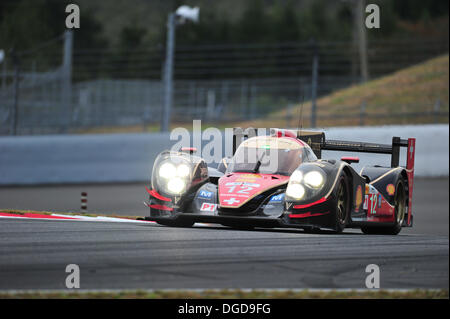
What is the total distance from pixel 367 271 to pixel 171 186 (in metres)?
2.65

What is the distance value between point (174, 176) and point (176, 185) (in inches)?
4.7

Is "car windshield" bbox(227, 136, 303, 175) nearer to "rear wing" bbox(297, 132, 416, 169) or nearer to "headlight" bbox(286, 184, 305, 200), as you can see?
"rear wing" bbox(297, 132, 416, 169)

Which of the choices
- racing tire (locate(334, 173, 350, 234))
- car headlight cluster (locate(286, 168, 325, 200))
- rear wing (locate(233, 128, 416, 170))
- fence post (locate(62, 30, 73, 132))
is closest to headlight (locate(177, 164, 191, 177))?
rear wing (locate(233, 128, 416, 170))

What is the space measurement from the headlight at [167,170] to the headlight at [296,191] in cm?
124

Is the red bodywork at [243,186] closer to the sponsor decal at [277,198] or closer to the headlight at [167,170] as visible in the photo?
the sponsor decal at [277,198]

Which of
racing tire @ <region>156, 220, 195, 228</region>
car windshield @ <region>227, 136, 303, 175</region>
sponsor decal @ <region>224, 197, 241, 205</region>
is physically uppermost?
car windshield @ <region>227, 136, 303, 175</region>

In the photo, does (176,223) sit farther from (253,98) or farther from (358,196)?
(253,98)

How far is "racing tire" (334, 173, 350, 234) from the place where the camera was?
23.0 feet

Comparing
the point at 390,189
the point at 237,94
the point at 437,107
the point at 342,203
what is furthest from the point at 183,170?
the point at 237,94

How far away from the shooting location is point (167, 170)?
7.61 metres

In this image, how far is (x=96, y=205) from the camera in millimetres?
12703

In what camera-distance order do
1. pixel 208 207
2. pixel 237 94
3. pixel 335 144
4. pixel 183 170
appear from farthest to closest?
pixel 237 94, pixel 335 144, pixel 183 170, pixel 208 207

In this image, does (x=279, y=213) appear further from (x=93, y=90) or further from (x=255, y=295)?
(x=93, y=90)
